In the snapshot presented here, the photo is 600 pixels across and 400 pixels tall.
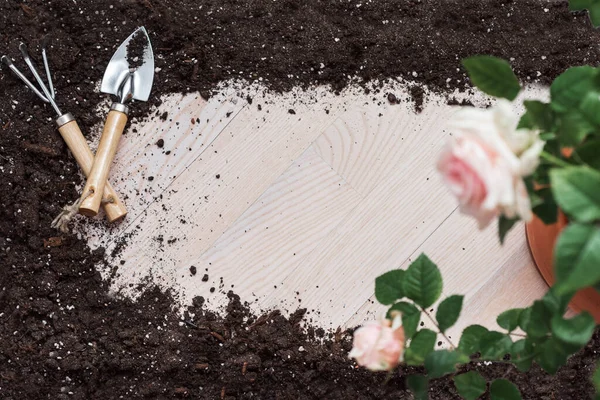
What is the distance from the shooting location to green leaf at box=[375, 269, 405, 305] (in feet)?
2.52

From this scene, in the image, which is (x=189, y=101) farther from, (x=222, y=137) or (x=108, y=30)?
(x=108, y=30)

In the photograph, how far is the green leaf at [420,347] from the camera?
717 millimetres

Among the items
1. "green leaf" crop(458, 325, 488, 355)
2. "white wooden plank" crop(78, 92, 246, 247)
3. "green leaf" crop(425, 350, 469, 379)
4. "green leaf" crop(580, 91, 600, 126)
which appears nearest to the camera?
"green leaf" crop(580, 91, 600, 126)

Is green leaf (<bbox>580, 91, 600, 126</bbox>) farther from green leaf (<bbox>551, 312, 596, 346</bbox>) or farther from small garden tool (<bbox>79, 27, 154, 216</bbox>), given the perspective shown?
small garden tool (<bbox>79, 27, 154, 216</bbox>)

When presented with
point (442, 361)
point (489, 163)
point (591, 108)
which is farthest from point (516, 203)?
point (442, 361)

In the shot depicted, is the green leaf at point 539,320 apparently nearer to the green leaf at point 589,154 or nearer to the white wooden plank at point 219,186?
the green leaf at point 589,154

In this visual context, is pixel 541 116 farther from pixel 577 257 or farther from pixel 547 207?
pixel 577 257

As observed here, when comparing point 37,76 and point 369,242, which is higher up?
point 37,76

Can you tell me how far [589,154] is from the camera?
1.86 ft

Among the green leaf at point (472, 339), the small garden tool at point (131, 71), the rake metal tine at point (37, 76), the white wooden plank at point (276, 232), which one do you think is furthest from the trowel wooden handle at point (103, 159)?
the green leaf at point (472, 339)

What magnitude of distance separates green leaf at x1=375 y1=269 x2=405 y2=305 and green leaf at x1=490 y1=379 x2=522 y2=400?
176 millimetres

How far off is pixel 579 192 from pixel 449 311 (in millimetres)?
311

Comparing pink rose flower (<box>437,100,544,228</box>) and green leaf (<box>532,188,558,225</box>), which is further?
green leaf (<box>532,188,558,225</box>)

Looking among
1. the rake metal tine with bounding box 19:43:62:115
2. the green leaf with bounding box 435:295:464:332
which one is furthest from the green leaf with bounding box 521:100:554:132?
the rake metal tine with bounding box 19:43:62:115
